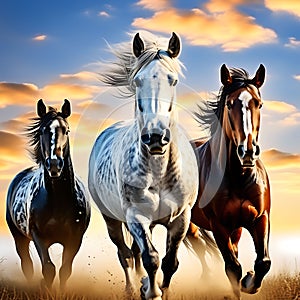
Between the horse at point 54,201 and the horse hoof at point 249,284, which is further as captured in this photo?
the horse at point 54,201

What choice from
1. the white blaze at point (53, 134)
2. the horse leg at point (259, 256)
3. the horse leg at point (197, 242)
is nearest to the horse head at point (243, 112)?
the horse leg at point (259, 256)

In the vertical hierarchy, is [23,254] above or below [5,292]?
above

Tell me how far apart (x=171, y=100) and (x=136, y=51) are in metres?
0.69

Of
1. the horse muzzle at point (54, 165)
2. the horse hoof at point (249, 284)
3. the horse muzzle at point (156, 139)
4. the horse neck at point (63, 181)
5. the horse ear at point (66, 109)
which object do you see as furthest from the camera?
the horse ear at point (66, 109)

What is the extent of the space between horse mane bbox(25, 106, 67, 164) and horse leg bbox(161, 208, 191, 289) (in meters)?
1.56

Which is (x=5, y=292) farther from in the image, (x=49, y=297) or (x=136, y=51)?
(x=136, y=51)

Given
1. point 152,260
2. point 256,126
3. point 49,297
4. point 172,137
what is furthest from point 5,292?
point 256,126

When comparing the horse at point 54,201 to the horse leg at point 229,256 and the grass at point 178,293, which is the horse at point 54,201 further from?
the horse leg at point 229,256

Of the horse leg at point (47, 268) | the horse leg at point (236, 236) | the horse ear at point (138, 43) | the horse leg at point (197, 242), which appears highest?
the horse ear at point (138, 43)

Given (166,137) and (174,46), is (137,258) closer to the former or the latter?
(166,137)

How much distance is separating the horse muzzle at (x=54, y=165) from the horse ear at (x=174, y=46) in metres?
1.35

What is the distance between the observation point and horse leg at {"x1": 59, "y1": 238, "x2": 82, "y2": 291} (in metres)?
6.52

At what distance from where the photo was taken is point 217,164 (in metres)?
6.38

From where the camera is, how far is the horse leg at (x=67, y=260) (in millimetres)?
6520
